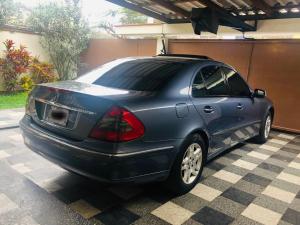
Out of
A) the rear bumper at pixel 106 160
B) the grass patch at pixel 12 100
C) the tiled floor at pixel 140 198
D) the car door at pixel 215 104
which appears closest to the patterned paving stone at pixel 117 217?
the tiled floor at pixel 140 198

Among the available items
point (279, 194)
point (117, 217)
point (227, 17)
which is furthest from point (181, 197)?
point (227, 17)

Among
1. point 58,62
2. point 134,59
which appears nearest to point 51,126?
Result: point 134,59

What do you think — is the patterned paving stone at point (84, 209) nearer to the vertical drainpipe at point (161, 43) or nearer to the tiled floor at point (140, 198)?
the tiled floor at point (140, 198)

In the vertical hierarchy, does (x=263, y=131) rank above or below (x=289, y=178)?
above

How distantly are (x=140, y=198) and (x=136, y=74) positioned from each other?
1315 millimetres

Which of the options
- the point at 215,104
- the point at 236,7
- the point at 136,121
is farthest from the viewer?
the point at 236,7

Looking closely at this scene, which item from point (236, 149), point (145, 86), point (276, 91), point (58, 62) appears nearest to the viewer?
point (145, 86)

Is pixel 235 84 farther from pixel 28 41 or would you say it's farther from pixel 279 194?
pixel 28 41

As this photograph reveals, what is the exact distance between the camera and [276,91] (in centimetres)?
694

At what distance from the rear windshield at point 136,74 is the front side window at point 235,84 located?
3.59 feet

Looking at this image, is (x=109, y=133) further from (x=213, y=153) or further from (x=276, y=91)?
(x=276, y=91)

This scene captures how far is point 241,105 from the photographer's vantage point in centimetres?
425

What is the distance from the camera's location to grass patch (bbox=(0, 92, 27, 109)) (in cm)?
705

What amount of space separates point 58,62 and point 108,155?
8623mm
